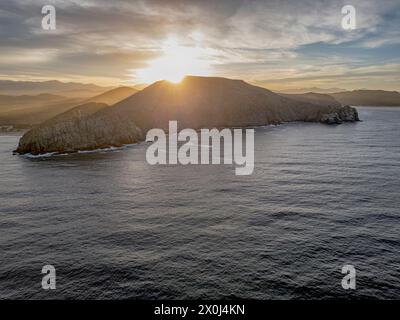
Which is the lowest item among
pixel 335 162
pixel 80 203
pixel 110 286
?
pixel 110 286

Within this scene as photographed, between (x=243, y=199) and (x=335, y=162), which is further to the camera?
(x=335, y=162)

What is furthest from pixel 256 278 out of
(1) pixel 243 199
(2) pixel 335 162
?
(2) pixel 335 162

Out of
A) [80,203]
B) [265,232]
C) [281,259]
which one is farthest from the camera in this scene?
[80,203]

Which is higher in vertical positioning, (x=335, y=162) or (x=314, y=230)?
(x=335, y=162)

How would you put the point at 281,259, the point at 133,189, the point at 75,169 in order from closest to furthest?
the point at 281,259 → the point at 133,189 → the point at 75,169
